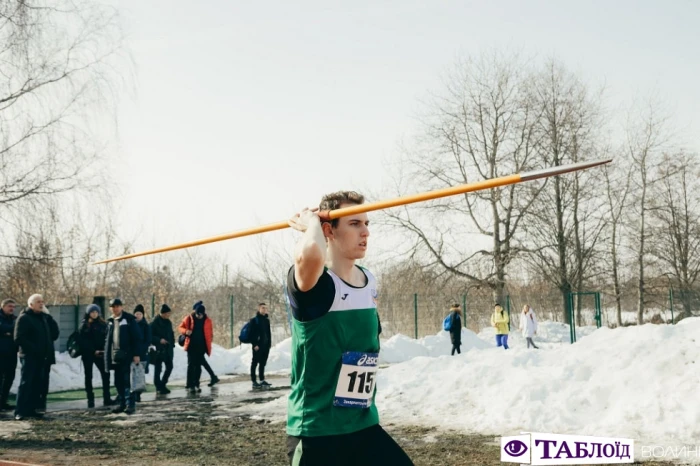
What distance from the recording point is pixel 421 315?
30.8 metres

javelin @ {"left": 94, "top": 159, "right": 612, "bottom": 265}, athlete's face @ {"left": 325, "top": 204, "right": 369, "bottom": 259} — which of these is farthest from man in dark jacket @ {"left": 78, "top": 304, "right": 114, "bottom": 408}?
athlete's face @ {"left": 325, "top": 204, "right": 369, "bottom": 259}

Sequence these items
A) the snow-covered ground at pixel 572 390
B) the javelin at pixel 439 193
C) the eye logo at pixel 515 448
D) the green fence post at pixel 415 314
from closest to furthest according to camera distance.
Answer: the javelin at pixel 439 193
the eye logo at pixel 515 448
the snow-covered ground at pixel 572 390
the green fence post at pixel 415 314

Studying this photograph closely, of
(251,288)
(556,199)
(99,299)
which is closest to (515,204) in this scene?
(556,199)

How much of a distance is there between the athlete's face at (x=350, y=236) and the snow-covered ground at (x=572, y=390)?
18.6 ft

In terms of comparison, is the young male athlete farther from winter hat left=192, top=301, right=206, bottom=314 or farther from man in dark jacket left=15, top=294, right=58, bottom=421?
winter hat left=192, top=301, right=206, bottom=314

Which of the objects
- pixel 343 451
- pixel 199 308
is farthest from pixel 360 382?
pixel 199 308

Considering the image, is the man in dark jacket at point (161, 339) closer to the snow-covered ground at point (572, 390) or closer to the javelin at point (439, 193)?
the snow-covered ground at point (572, 390)

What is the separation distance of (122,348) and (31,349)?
137cm

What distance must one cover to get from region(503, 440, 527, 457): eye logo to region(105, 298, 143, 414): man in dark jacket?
6862 millimetres

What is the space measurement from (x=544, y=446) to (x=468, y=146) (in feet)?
94.9

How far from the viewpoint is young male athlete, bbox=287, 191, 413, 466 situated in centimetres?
371

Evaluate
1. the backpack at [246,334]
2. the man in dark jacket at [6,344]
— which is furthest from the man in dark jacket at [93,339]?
the backpack at [246,334]

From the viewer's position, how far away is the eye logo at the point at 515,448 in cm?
792

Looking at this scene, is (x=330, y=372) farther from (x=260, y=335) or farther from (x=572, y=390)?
(x=260, y=335)
